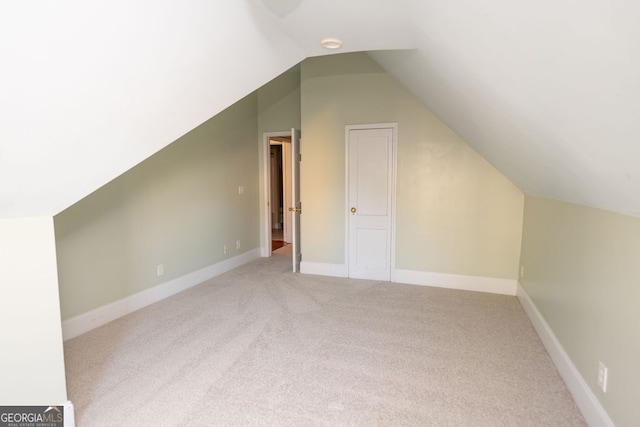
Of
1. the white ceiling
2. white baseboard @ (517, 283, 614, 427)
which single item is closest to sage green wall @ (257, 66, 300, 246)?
the white ceiling

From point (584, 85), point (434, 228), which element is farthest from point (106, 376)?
point (434, 228)

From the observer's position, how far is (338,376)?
2414 millimetres

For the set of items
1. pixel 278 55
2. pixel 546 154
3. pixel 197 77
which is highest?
pixel 278 55

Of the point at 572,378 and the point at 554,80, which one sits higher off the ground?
the point at 554,80

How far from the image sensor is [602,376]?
183 centimetres

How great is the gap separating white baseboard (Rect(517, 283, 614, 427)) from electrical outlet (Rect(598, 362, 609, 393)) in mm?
104

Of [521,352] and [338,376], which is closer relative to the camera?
A: [338,376]

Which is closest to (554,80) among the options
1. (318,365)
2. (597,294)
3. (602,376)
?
(597,294)

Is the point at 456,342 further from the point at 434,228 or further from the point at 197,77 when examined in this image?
the point at 197,77

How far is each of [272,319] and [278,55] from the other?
238 centimetres

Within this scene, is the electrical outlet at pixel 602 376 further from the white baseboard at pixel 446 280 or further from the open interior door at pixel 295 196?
the open interior door at pixel 295 196

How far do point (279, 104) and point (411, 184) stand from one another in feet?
8.80

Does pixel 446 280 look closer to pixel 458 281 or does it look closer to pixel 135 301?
pixel 458 281

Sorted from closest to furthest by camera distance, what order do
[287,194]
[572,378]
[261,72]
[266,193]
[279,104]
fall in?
[572,378], [261,72], [279,104], [266,193], [287,194]
